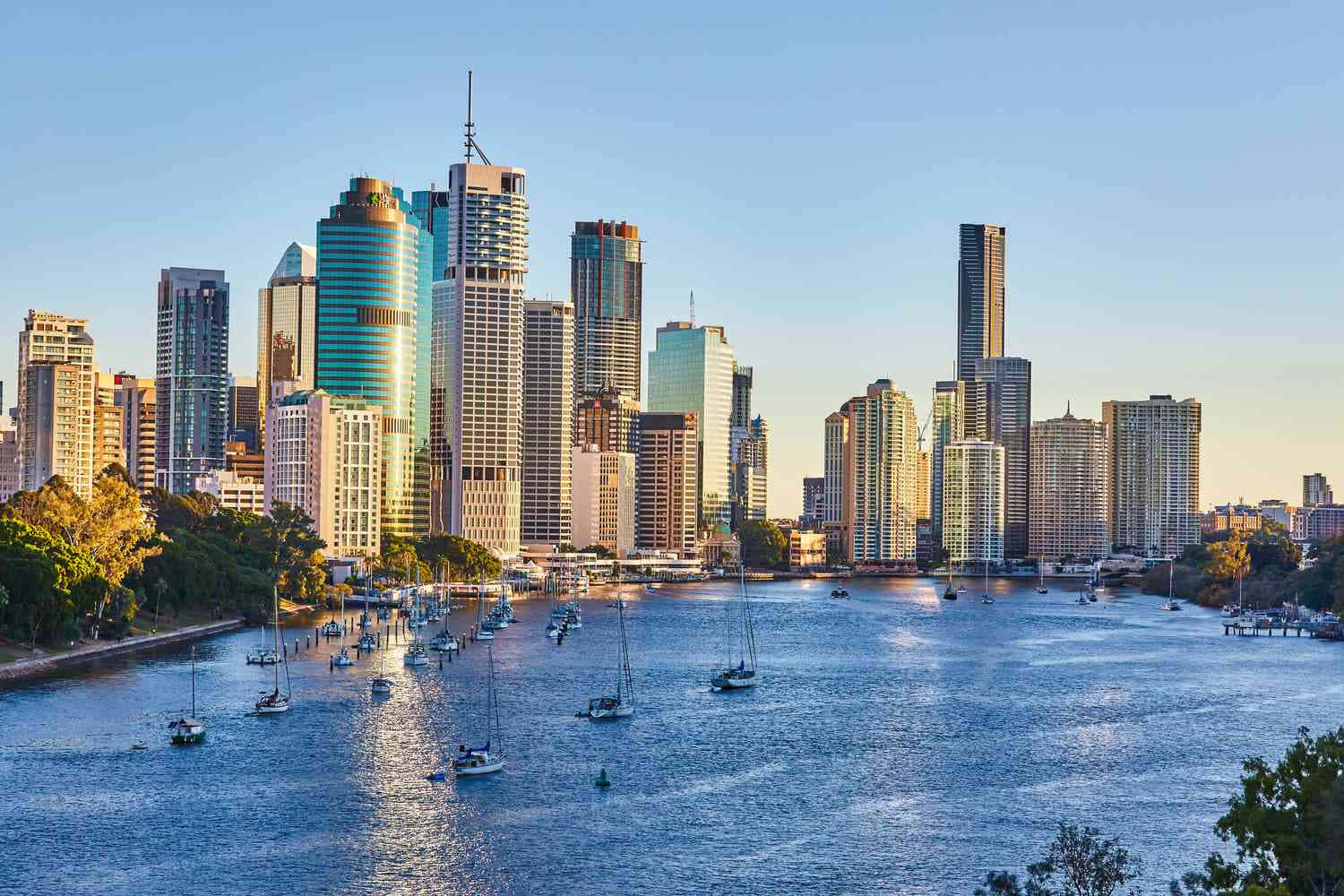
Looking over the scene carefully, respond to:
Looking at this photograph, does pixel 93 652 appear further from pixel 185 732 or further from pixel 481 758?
pixel 481 758

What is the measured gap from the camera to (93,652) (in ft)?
522

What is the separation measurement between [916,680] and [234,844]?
9167 centimetres


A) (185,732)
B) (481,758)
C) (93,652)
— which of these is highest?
(93,652)

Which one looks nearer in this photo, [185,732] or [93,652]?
[185,732]

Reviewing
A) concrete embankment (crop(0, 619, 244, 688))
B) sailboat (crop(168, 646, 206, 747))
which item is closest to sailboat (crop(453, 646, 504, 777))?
sailboat (crop(168, 646, 206, 747))

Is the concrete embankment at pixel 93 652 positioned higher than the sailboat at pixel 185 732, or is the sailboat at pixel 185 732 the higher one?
the concrete embankment at pixel 93 652

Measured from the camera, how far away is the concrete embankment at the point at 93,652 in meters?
142

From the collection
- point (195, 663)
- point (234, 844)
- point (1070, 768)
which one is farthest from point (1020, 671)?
point (234, 844)

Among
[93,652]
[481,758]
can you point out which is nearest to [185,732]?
[481,758]

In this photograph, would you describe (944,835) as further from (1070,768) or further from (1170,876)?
(1070,768)

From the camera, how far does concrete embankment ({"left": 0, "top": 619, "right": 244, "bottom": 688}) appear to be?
14225 cm

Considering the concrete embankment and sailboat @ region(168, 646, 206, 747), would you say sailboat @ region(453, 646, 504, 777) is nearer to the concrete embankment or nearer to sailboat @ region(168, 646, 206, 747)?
sailboat @ region(168, 646, 206, 747)

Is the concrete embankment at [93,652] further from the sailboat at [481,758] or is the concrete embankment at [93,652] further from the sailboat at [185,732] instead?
the sailboat at [481,758]

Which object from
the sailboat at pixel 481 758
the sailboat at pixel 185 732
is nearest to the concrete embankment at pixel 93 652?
the sailboat at pixel 185 732
